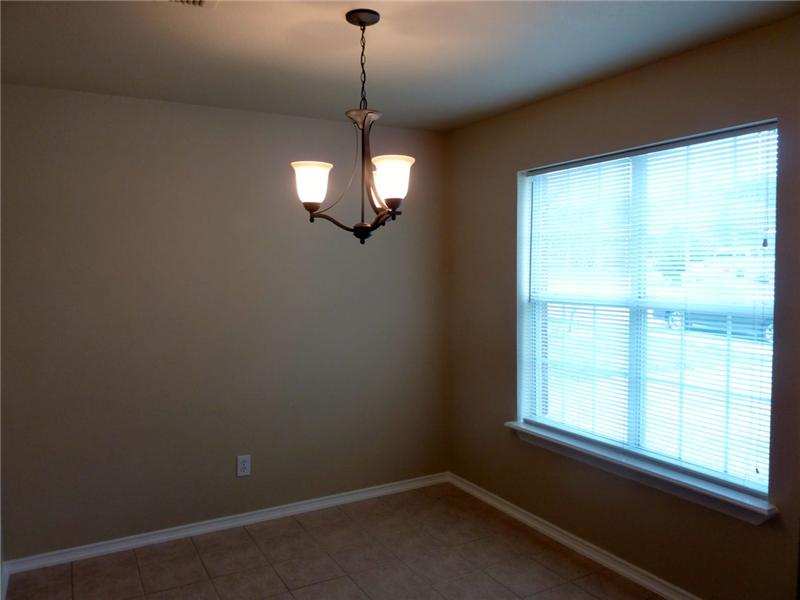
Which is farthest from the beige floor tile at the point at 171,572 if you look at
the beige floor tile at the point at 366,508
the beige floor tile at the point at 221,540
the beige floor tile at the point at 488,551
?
the beige floor tile at the point at 488,551

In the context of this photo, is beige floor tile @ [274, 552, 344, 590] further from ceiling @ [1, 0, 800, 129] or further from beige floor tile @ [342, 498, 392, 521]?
ceiling @ [1, 0, 800, 129]

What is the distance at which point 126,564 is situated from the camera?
3.10m

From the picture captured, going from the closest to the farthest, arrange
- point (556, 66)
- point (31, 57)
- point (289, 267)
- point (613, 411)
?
1. point (31, 57)
2. point (556, 66)
3. point (613, 411)
4. point (289, 267)

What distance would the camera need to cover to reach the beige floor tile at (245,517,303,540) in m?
3.44

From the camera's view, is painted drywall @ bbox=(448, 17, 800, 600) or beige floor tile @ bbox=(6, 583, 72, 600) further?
beige floor tile @ bbox=(6, 583, 72, 600)

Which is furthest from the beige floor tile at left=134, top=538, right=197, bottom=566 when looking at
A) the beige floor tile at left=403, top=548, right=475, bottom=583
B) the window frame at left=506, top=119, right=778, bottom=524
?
the window frame at left=506, top=119, right=778, bottom=524

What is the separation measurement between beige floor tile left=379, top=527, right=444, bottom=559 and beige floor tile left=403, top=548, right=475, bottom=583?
0.05 m

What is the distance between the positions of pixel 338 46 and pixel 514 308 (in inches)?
71.2

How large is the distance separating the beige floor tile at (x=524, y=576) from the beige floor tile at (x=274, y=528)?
1156mm

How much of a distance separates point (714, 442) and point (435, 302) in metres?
2.01

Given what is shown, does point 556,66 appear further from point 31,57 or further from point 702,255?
point 31,57

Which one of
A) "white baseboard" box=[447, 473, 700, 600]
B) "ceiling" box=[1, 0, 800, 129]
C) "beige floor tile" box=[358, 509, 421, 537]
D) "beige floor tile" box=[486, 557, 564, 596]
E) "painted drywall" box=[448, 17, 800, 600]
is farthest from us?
"beige floor tile" box=[358, 509, 421, 537]

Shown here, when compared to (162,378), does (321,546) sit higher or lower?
lower

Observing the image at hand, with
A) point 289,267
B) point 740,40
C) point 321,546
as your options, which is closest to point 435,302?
point 289,267
